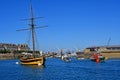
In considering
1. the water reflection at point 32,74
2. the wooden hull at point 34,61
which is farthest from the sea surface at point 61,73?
the wooden hull at point 34,61

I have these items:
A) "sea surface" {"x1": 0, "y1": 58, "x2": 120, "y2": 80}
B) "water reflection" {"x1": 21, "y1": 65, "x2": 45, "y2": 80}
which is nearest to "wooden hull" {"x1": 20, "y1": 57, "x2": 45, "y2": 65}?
"sea surface" {"x1": 0, "y1": 58, "x2": 120, "y2": 80}

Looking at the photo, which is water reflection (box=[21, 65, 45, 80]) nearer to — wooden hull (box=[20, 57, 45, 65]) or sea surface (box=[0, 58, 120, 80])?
sea surface (box=[0, 58, 120, 80])

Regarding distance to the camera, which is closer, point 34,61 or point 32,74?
point 32,74

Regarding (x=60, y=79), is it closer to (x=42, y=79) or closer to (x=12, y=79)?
(x=42, y=79)

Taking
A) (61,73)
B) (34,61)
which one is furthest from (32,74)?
(34,61)

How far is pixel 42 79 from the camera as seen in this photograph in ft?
193

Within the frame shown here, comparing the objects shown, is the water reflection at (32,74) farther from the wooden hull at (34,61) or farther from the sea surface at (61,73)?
the wooden hull at (34,61)

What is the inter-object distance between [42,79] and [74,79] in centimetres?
548

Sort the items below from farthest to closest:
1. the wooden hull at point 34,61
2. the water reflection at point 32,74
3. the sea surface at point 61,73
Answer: the wooden hull at point 34,61, the water reflection at point 32,74, the sea surface at point 61,73

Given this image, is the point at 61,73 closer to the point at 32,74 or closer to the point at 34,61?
the point at 32,74

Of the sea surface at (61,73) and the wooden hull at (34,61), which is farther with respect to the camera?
the wooden hull at (34,61)

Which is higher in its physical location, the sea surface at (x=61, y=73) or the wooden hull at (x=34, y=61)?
the wooden hull at (x=34, y=61)

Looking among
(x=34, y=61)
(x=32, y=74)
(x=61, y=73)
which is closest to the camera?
(x=32, y=74)

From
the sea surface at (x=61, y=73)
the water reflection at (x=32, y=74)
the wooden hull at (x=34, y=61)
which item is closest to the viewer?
the sea surface at (x=61, y=73)
